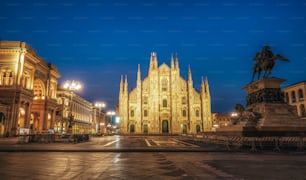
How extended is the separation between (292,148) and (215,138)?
236 inches

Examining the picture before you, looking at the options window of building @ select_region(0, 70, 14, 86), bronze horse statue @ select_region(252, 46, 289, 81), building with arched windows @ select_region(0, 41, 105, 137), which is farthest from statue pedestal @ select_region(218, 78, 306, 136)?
window of building @ select_region(0, 70, 14, 86)

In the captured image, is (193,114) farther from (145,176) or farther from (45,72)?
(145,176)

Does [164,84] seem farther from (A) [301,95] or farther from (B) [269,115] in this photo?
(B) [269,115]

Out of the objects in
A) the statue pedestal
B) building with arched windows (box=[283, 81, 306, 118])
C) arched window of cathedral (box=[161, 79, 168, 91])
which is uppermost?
arched window of cathedral (box=[161, 79, 168, 91])

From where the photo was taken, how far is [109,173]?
18.7ft

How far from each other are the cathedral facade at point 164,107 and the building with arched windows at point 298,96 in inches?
712

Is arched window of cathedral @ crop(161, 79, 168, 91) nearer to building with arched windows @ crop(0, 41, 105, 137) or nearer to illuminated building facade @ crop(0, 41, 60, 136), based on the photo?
building with arched windows @ crop(0, 41, 105, 137)

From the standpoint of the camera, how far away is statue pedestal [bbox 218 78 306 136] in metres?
14.2

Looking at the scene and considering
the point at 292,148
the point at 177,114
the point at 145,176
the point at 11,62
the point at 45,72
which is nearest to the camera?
the point at 145,176

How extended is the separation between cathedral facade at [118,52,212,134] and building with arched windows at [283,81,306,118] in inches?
712

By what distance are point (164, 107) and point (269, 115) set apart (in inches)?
1578

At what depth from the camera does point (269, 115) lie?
49.0 feet

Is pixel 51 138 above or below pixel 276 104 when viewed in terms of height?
below

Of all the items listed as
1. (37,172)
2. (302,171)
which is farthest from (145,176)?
(302,171)
